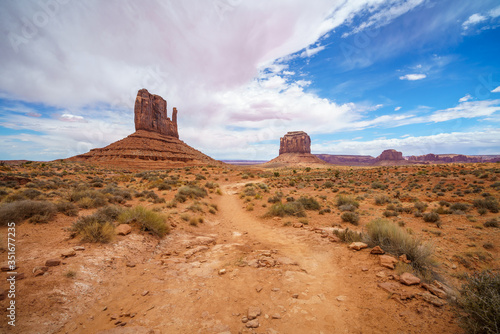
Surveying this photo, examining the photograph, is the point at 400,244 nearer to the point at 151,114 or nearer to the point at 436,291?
the point at 436,291

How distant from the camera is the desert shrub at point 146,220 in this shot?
7320mm

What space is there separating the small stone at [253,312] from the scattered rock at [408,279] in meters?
3.09

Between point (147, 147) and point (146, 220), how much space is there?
62.6 m

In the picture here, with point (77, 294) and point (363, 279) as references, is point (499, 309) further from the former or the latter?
point (77, 294)

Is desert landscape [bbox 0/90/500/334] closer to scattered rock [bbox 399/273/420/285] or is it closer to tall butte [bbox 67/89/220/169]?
scattered rock [bbox 399/273/420/285]

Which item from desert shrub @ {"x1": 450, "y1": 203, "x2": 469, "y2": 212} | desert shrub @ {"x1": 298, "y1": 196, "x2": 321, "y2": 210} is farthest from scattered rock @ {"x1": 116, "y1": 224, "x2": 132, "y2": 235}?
desert shrub @ {"x1": 450, "y1": 203, "x2": 469, "y2": 212}

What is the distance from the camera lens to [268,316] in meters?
3.54

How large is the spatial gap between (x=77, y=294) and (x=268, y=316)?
3.93 metres

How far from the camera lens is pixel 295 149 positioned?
14212cm

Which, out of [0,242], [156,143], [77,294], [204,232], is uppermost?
[156,143]

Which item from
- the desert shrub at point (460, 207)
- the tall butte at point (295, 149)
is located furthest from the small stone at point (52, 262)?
the tall butte at point (295, 149)

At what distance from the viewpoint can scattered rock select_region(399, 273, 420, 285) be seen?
152 inches

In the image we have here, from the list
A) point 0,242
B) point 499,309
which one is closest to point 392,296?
point 499,309

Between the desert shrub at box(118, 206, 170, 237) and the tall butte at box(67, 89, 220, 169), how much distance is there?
4895cm
